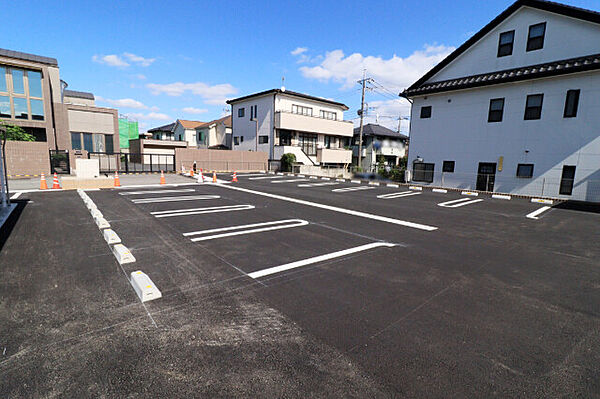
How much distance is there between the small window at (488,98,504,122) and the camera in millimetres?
16266

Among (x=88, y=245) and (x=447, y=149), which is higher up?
(x=447, y=149)

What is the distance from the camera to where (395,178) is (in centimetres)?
2219

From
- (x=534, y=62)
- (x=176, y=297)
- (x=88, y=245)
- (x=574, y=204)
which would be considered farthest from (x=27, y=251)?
(x=534, y=62)

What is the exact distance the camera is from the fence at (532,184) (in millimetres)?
13602

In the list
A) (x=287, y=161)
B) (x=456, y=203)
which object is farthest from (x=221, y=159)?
(x=456, y=203)

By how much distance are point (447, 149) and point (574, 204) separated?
25.3ft

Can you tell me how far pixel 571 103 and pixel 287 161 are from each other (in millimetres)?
20795

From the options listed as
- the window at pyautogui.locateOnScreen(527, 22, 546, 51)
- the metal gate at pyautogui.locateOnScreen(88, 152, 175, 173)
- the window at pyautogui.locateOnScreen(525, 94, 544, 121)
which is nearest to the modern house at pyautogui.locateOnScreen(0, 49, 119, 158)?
the metal gate at pyautogui.locateOnScreen(88, 152, 175, 173)

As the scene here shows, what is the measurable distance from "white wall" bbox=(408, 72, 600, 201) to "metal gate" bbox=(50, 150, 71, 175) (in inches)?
1012

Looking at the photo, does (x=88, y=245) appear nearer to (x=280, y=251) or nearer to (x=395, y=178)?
(x=280, y=251)

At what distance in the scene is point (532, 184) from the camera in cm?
1525

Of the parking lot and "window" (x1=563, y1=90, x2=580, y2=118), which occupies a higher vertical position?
"window" (x1=563, y1=90, x2=580, y2=118)

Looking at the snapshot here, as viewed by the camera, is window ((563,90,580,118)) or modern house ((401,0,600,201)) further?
window ((563,90,580,118))

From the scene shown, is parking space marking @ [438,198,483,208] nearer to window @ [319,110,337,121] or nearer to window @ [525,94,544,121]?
window @ [525,94,544,121]
